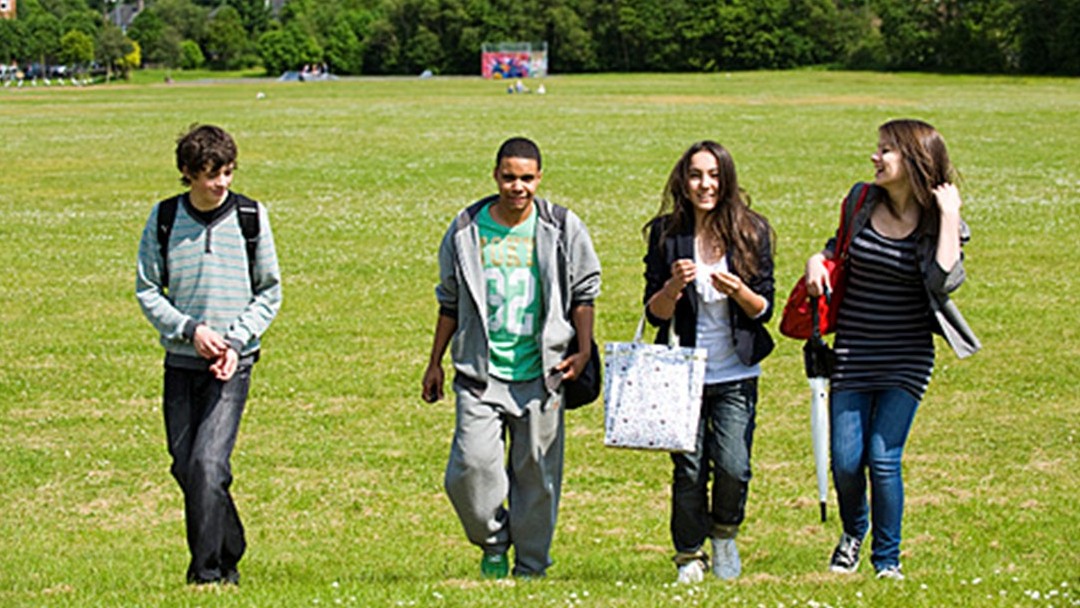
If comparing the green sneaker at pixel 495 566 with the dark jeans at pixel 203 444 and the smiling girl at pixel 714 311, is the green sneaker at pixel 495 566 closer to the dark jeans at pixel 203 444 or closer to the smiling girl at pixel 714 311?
the smiling girl at pixel 714 311

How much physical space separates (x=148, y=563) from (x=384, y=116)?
47177 mm

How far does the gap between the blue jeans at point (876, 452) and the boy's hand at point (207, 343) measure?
9.13 feet

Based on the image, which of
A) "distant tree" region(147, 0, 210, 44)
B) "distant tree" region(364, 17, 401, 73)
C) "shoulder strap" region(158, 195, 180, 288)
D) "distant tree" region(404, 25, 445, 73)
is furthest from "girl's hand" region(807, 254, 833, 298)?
"distant tree" region(147, 0, 210, 44)

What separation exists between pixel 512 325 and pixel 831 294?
1450mm

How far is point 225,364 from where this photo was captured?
21.3ft

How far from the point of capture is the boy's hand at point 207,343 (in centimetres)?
643

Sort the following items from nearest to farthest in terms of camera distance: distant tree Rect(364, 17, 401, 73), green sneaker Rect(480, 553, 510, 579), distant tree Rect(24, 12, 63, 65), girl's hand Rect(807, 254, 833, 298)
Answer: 1. girl's hand Rect(807, 254, 833, 298)
2. green sneaker Rect(480, 553, 510, 579)
3. distant tree Rect(364, 17, 401, 73)
4. distant tree Rect(24, 12, 63, 65)

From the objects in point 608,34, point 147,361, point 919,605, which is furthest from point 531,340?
point 608,34

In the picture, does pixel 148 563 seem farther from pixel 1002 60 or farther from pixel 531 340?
pixel 1002 60

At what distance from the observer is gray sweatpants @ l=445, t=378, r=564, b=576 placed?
6551mm

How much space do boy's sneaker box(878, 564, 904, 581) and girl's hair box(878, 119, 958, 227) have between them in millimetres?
1552

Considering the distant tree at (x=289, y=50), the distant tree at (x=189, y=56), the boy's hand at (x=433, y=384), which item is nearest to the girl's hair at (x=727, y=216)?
the boy's hand at (x=433, y=384)

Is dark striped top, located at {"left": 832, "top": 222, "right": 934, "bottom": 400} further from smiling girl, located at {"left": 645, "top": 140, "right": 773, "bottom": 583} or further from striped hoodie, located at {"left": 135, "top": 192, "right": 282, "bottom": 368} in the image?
striped hoodie, located at {"left": 135, "top": 192, "right": 282, "bottom": 368}

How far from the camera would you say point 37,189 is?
2936cm
